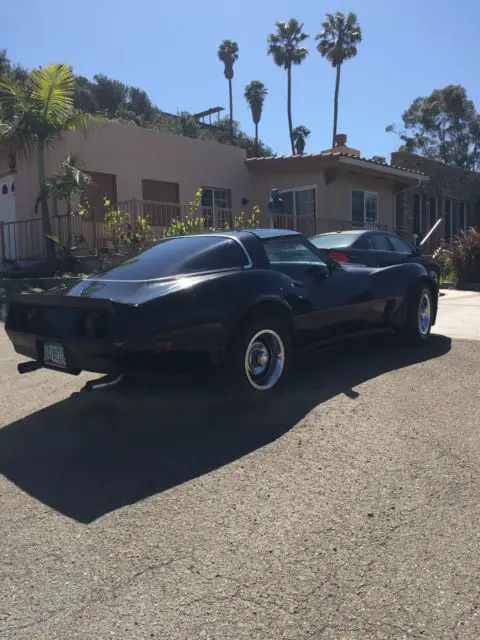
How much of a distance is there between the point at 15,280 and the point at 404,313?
25.8ft

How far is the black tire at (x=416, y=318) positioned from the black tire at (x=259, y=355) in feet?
7.20

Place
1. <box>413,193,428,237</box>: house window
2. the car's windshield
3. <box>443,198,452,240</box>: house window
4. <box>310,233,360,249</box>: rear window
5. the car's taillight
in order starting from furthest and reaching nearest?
<box>443,198,452,240</box>: house window < <box>413,193,428,237</box>: house window < <box>310,233,360,249</box>: rear window < the car's taillight < the car's windshield

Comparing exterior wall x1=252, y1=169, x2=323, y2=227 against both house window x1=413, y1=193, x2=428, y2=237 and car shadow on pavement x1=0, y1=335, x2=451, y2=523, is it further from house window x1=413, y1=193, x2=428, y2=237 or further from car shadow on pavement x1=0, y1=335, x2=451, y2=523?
car shadow on pavement x1=0, y1=335, x2=451, y2=523

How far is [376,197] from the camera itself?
19578mm

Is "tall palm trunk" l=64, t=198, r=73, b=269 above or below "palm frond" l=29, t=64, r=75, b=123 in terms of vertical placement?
below

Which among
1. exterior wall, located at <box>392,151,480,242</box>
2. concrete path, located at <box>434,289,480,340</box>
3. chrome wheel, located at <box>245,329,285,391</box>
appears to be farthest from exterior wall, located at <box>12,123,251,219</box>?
chrome wheel, located at <box>245,329,285,391</box>

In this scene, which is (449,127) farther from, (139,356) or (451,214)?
(139,356)

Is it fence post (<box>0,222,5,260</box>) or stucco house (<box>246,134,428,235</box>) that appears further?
stucco house (<box>246,134,428,235</box>)

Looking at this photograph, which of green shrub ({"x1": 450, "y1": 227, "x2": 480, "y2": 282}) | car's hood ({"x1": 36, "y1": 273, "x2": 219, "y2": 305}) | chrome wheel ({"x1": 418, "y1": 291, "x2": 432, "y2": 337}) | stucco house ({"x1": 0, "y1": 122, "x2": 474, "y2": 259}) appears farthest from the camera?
green shrub ({"x1": 450, "y1": 227, "x2": 480, "y2": 282})

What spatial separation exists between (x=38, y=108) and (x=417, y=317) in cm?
954

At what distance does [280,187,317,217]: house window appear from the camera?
58.2ft

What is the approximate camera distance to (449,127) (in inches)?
1437

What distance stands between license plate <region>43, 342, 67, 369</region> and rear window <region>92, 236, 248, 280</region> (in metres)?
0.76

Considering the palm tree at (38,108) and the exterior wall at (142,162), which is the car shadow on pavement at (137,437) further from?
the exterior wall at (142,162)
